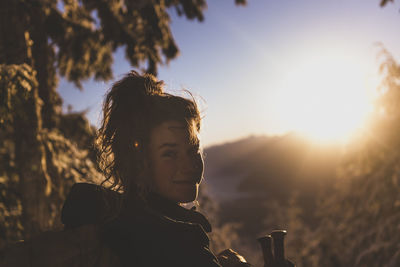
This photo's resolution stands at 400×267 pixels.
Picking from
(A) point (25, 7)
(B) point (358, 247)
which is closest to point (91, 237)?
(A) point (25, 7)

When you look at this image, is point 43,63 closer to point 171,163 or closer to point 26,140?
point 26,140

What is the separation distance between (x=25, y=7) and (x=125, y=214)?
2783 mm

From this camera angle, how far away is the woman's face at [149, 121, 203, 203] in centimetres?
157

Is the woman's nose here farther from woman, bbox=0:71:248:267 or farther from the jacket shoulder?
the jacket shoulder

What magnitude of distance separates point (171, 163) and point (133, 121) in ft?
1.01

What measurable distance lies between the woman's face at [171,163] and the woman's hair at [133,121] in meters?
0.05

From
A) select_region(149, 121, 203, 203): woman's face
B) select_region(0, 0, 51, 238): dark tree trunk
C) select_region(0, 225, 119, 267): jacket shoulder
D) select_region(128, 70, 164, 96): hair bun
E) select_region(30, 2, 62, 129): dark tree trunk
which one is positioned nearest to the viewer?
select_region(0, 225, 119, 267): jacket shoulder

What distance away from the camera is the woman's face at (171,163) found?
1.57 m

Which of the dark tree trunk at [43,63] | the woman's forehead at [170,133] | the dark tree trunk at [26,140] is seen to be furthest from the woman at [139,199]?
the dark tree trunk at [43,63]

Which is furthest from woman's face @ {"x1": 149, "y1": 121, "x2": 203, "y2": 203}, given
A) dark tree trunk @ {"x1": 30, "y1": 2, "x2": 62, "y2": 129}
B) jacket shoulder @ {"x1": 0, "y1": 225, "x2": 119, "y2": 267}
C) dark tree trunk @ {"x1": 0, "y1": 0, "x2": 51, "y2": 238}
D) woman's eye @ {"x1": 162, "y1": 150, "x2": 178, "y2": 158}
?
dark tree trunk @ {"x1": 30, "y1": 2, "x2": 62, "y2": 129}

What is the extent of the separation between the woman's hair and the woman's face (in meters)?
0.05

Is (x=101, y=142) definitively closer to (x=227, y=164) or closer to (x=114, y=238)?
(x=114, y=238)

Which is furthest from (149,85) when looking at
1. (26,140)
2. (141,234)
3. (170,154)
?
(26,140)

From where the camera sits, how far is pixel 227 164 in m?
104
